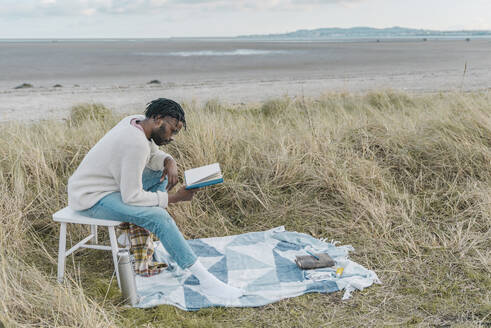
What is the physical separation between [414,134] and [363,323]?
9.66 ft


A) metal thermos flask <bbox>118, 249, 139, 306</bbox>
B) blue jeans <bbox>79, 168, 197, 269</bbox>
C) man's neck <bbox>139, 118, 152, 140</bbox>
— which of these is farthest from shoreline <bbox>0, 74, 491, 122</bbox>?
metal thermos flask <bbox>118, 249, 139, 306</bbox>

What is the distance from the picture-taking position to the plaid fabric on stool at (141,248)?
3.31 meters

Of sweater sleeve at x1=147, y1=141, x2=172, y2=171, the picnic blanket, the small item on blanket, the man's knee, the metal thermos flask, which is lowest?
the picnic blanket

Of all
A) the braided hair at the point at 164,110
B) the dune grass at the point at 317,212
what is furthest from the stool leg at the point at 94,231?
the braided hair at the point at 164,110

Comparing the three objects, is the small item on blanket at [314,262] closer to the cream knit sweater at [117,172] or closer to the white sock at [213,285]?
the white sock at [213,285]

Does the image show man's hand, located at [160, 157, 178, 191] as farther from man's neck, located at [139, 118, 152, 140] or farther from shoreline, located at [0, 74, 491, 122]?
shoreline, located at [0, 74, 491, 122]

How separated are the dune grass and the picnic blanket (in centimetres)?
10

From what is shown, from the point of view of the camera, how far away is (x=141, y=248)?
331cm

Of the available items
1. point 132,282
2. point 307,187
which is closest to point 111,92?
point 307,187

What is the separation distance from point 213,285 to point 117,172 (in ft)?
3.13

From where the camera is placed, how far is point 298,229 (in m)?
4.00

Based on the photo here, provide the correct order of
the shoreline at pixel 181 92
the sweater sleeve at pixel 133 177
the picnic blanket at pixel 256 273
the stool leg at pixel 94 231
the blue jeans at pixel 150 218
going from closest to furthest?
the sweater sleeve at pixel 133 177 < the blue jeans at pixel 150 218 < the picnic blanket at pixel 256 273 < the stool leg at pixel 94 231 < the shoreline at pixel 181 92

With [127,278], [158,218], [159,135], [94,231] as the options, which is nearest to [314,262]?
[158,218]

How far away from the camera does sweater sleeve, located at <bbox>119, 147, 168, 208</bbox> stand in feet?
8.95
